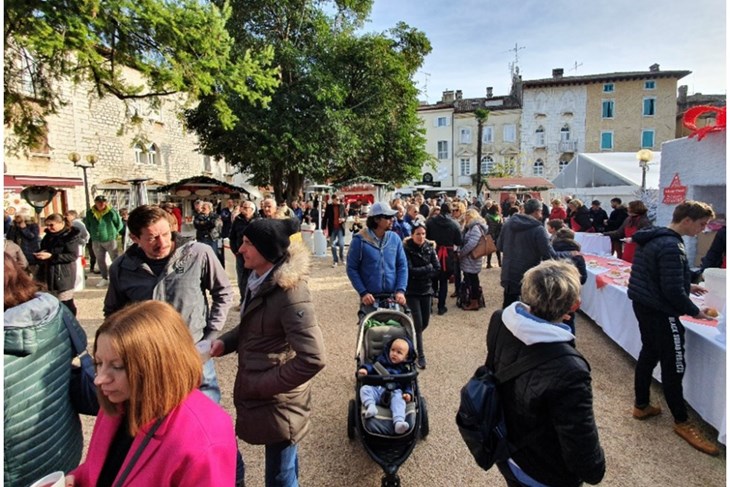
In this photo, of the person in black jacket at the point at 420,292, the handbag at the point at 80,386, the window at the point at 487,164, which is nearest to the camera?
the handbag at the point at 80,386

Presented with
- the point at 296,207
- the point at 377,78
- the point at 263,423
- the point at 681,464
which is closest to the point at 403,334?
the point at 263,423

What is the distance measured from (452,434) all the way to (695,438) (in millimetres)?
1937

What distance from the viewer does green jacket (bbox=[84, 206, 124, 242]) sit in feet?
27.1

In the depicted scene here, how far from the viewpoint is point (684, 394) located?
3674mm

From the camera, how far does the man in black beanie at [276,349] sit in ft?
6.43

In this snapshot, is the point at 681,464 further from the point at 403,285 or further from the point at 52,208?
the point at 52,208

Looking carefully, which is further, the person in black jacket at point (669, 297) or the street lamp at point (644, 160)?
the street lamp at point (644, 160)

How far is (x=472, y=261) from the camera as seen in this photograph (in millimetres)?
6836

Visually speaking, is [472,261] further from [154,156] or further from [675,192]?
[154,156]

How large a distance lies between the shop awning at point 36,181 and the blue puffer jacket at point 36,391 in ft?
59.2

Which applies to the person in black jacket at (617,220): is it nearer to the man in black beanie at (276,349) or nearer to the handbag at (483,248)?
the handbag at (483,248)

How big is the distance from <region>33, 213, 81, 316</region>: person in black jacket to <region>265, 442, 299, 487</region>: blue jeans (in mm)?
4643

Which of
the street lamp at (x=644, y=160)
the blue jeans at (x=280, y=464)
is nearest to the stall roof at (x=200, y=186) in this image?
the street lamp at (x=644, y=160)

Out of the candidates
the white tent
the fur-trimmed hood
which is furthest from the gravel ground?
the white tent
